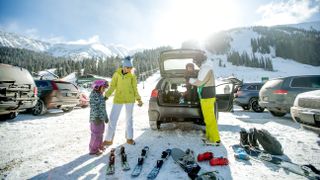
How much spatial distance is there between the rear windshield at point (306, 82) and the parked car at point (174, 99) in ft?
13.2

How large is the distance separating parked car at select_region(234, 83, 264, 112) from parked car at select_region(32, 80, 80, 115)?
923 cm

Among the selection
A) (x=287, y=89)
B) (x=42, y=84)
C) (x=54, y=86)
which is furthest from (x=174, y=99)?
(x=42, y=84)

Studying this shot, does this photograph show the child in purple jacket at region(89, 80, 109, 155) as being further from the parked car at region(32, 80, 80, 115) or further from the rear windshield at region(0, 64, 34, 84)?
the parked car at region(32, 80, 80, 115)

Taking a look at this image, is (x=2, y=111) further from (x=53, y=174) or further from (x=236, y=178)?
(x=236, y=178)

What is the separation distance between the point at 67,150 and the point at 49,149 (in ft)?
1.34

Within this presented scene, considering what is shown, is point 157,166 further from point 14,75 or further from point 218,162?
point 14,75

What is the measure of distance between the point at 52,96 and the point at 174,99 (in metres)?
6.06

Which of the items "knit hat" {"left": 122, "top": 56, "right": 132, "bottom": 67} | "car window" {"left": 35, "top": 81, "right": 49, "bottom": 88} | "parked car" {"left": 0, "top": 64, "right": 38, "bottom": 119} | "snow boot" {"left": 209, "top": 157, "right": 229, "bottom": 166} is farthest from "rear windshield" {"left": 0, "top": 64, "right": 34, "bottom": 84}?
"snow boot" {"left": 209, "top": 157, "right": 229, "bottom": 166}

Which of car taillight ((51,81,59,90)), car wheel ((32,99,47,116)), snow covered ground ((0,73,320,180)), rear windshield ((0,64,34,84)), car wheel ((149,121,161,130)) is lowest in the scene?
snow covered ground ((0,73,320,180))

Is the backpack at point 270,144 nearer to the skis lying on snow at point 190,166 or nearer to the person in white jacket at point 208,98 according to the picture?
the person in white jacket at point 208,98

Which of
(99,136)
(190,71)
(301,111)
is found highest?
(190,71)

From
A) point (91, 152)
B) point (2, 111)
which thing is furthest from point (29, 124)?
point (91, 152)

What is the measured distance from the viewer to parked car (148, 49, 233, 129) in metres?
5.80

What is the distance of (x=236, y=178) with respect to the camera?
127 inches
